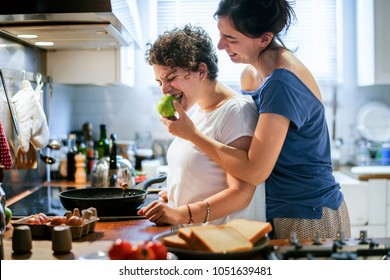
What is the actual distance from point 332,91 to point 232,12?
2244mm

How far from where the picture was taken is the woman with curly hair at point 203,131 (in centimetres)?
159

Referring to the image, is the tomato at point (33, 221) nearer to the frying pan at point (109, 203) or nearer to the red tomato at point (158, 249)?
the frying pan at point (109, 203)

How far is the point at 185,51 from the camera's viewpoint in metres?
1.72

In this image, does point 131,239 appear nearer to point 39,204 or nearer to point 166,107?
point 166,107

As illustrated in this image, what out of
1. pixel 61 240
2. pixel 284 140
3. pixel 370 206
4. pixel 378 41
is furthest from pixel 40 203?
pixel 378 41

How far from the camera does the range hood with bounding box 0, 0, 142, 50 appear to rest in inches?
73.6

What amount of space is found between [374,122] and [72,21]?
2.16 meters

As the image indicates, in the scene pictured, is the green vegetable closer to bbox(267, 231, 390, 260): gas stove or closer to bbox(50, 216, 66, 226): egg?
→ bbox(50, 216, 66, 226): egg

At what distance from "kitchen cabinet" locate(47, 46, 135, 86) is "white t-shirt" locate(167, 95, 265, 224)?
145cm

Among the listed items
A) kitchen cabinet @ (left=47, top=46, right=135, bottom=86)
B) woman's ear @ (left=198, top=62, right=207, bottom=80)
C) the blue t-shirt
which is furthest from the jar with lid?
woman's ear @ (left=198, top=62, right=207, bottom=80)

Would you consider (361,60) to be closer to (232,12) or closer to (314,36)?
(314,36)

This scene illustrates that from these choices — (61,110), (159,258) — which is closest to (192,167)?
(159,258)

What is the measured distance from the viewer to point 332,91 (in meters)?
3.73

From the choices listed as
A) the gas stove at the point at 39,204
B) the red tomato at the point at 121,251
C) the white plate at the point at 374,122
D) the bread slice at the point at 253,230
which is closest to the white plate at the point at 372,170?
the white plate at the point at 374,122
